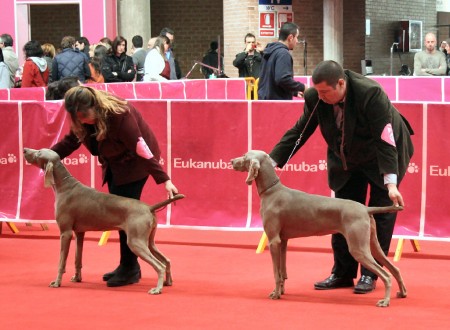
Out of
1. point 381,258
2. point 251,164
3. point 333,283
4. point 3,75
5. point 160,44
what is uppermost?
point 160,44

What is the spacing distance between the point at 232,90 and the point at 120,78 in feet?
6.00

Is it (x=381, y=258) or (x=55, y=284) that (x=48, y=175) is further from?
(x=381, y=258)

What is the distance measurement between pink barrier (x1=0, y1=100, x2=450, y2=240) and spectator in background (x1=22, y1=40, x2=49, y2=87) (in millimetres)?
5160

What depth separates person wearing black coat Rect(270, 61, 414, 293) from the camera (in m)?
5.87

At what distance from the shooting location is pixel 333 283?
6.40 m

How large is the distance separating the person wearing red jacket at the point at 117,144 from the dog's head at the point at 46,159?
14 cm

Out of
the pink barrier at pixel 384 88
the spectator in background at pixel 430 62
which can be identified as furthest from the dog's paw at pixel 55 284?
the spectator in background at pixel 430 62

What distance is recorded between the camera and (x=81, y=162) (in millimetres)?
8586

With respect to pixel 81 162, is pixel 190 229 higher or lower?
lower

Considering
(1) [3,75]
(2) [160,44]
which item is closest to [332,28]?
(2) [160,44]

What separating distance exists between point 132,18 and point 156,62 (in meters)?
7.15

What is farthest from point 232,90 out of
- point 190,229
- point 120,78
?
point 190,229

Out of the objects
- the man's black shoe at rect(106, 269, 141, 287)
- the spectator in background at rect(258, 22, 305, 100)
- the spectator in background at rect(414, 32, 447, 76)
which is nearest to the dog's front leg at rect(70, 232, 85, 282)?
the man's black shoe at rect(106, 269, 141, 287)

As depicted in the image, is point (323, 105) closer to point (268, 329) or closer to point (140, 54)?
point (268, 329)
